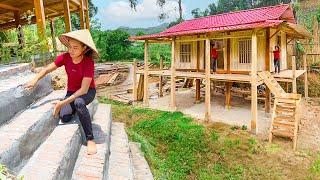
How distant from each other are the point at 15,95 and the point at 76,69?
0.87 meters

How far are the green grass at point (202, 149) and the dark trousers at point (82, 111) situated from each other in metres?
2.85

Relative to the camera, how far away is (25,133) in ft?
11.7

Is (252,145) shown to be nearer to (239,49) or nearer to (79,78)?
(239,49)

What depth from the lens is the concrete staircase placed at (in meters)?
3.21

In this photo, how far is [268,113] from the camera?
16.6 m

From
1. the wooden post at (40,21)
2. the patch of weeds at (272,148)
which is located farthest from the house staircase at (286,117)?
the wooden post at (40,21)

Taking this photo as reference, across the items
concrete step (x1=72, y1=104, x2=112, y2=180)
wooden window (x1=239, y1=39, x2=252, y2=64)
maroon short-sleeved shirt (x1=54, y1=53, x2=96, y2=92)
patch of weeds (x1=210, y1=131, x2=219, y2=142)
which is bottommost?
patch of weeds (x1=210, y1=131, x2=219, y2=142)

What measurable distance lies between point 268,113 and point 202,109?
10.6ft

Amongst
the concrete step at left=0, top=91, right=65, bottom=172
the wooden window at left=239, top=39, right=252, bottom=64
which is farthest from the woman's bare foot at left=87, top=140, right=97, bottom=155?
the wooden window at left=239, top=39, right=252, bottom=64

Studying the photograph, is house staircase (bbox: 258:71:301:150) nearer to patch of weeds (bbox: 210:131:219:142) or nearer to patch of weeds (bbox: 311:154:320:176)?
patch of weeds (bbox: 311:154:320:176)

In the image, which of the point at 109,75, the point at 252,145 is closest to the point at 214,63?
the point at 252,145

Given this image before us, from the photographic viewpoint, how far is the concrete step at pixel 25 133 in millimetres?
3141

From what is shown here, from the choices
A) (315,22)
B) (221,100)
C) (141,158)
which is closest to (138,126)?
(221,100)

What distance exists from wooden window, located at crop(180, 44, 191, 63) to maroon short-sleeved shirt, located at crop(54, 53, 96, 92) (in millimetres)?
14138
